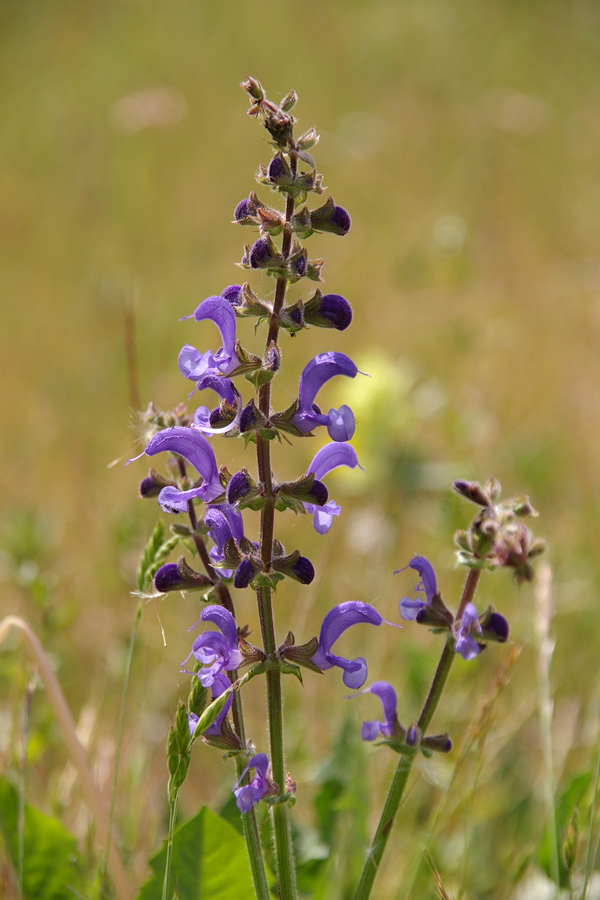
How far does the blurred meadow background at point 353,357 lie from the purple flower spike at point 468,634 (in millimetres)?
334

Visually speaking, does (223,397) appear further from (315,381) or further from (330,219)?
(330,219)

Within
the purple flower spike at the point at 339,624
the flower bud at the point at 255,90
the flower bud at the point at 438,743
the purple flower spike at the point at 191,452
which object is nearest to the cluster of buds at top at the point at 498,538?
the purple flower spike at the point at 339,624

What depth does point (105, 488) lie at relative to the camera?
402cm

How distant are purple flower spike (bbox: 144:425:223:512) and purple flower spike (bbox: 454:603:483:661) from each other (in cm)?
40

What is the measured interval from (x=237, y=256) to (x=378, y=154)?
2167 millimetres

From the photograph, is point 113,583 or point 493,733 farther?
point 113,583

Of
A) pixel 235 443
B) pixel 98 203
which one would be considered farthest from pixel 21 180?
pixel 235 443

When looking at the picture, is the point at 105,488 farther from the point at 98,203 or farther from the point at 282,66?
the point at 282,66

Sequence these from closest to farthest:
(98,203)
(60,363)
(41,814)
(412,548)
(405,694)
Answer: (41,814), (405,694), (412,548), (60,363), (98,203)

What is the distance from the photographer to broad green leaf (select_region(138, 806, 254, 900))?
1.48m

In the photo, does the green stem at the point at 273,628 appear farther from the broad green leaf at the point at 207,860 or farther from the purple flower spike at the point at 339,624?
the broad green leaf at the point at 207,860

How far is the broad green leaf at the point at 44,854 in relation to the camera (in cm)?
178

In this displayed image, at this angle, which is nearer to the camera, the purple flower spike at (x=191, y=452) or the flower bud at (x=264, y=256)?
the flower bud at (x=264, y=256)

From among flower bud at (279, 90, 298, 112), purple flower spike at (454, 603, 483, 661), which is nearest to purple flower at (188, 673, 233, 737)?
purple flower spike at (454, 603, 483, 661)
